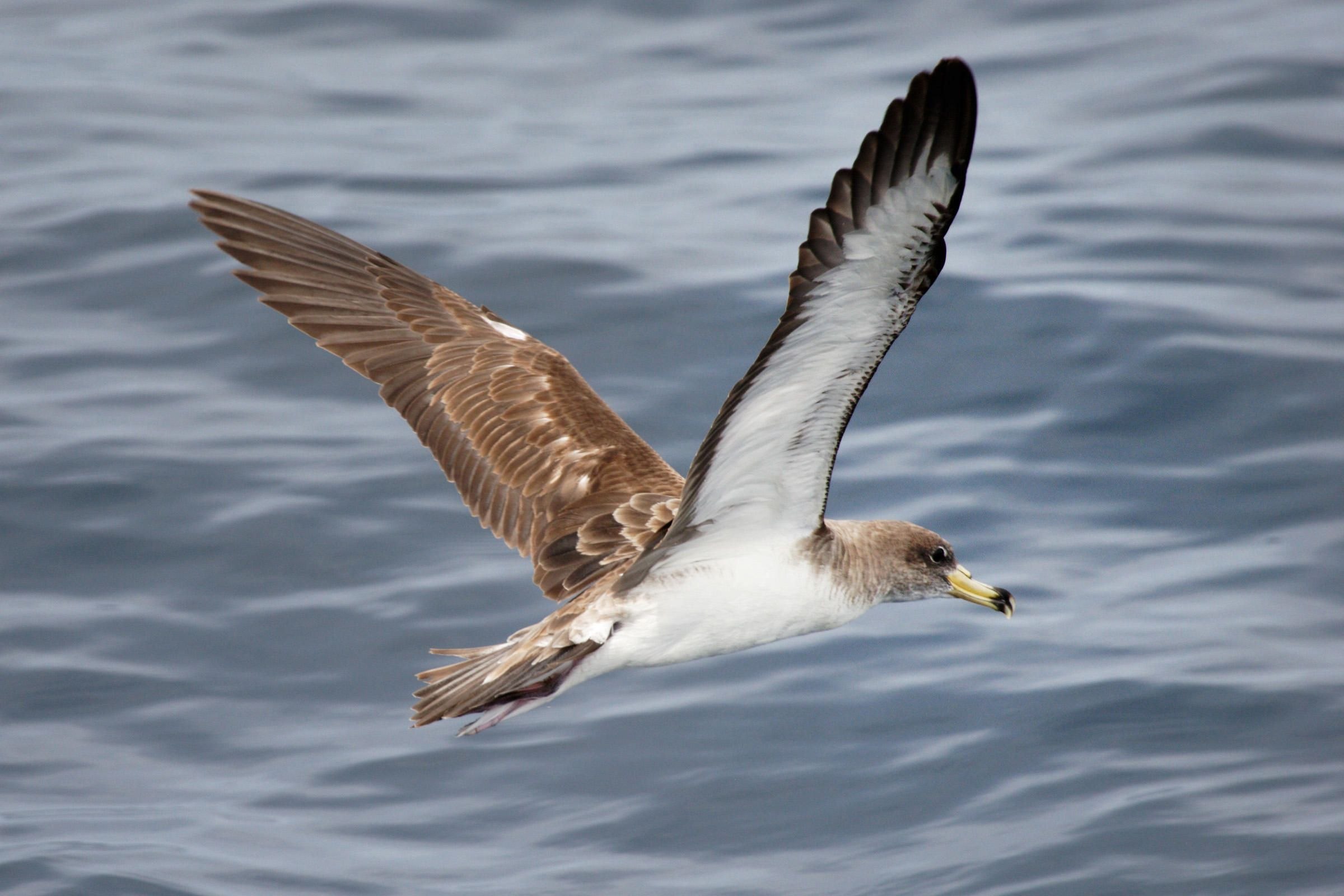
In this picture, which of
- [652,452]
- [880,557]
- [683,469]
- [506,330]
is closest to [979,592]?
[880,557]

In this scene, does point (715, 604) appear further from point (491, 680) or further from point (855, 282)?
point (855, 282)

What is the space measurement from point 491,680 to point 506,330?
2618mm

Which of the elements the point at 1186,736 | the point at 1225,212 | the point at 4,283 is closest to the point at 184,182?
A: the point at 4,283

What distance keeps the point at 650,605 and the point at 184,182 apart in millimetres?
8181

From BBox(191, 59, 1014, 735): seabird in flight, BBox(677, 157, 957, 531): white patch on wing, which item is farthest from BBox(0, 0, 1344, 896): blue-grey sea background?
BBox(677, 157, 957, 531): white patch on wing

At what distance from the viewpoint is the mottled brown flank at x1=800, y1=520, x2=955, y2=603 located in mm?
6379

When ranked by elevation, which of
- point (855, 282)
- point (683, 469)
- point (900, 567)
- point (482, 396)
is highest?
point (683, 469)

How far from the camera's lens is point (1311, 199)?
1212 cm

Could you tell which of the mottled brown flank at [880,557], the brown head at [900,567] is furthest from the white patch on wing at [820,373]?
the brown head at [900,567]

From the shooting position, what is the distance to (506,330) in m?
8.14

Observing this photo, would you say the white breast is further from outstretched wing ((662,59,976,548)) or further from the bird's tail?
outstretched wing ((662,59,976,548))

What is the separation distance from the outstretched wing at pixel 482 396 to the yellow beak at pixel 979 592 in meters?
1.19

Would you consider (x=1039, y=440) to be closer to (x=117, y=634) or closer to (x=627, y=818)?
(x=627, y=818)

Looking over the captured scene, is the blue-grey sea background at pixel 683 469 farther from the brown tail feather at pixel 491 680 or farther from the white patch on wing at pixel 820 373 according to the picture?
the white patch on wing at pixel 820 373
